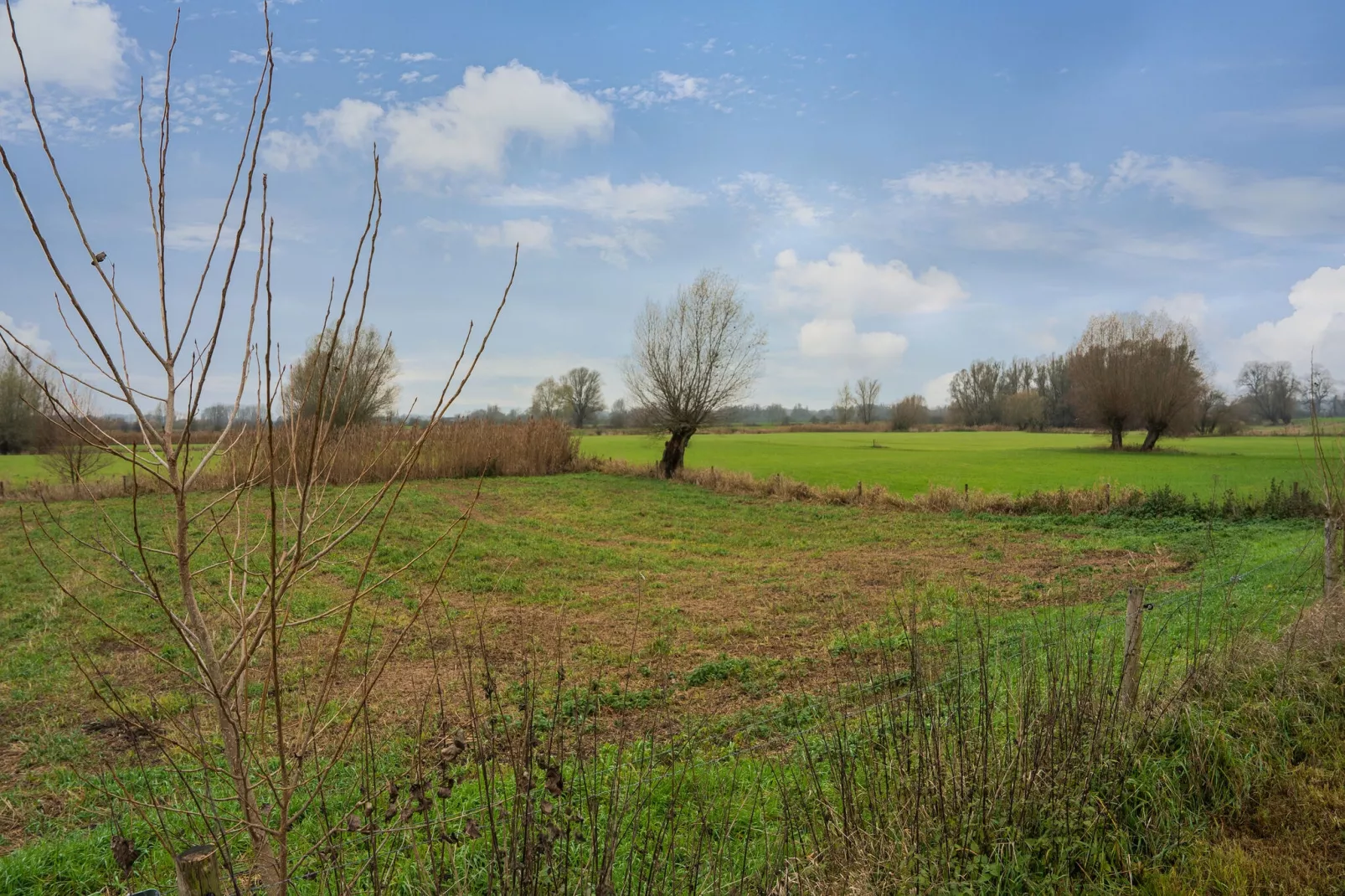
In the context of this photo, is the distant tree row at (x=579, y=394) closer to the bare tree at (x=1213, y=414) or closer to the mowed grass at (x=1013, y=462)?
the mowed grass at (x=1013, y=462)

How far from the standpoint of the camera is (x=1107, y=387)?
141 feet

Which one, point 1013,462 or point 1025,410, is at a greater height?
point 1025,410

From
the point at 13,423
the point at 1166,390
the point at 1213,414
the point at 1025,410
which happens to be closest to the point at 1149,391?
the point at 1166,390

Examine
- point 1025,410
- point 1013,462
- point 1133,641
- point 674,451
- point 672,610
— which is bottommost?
point 672,610

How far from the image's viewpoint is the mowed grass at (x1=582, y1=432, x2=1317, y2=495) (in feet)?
86.3

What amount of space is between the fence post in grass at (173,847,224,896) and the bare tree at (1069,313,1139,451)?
49.0m

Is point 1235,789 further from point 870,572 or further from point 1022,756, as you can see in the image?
point 870,572

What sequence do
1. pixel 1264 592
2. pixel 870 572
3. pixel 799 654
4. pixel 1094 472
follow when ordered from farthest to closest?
pixel 1094 472 < pixel 870 572 < pixel 1264 592 < pixel 799 654

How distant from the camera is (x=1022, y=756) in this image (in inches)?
143

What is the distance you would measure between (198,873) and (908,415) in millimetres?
84421

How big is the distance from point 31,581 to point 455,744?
14.5 metres

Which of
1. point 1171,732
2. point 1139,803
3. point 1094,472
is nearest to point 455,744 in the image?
point 1139,803

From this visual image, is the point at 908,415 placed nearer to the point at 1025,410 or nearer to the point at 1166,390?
the point at 1025,410

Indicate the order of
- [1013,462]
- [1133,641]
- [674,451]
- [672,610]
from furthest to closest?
1. [1013,462]
2. [674,451]
3. [672,610]
4. [1133,641]
